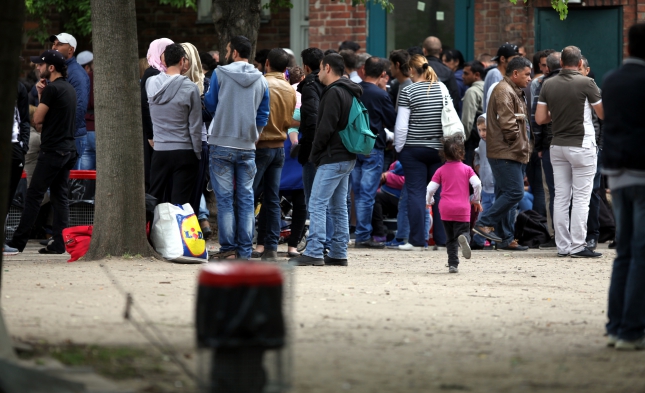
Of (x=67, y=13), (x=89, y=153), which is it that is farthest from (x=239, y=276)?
(x=67, y=13)

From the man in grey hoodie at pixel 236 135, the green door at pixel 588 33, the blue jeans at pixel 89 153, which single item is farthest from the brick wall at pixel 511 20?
the man in grey hoodie at pixel 236 135

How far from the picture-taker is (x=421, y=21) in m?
17.3

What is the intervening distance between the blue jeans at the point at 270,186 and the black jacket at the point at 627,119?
487 cm

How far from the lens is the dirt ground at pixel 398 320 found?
529 cm

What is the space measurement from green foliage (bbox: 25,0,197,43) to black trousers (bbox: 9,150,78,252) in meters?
6.31

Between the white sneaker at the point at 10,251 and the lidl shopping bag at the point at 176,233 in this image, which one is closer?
the lidl shopping bag at the point at 176,233

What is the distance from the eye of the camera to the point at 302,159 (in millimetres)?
10703

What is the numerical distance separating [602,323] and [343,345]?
2108 mm

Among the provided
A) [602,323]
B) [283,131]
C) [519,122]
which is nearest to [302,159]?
[283,131]

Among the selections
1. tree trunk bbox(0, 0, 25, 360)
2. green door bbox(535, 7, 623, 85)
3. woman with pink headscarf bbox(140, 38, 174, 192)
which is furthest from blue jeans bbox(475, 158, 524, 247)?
tree trunk bbox(0, 0, 25, 360)

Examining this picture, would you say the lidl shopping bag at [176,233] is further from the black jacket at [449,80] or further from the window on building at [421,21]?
the window on building at [421,21]

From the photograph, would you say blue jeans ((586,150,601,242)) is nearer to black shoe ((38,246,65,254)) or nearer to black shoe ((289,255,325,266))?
black shoe ((289,255,325,266))

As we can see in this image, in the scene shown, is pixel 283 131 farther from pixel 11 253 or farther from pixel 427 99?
pixel 11 253

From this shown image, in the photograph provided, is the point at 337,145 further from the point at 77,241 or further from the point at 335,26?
the point at 335,26
